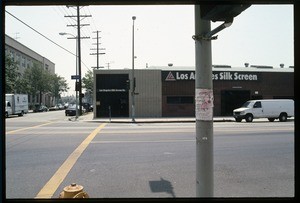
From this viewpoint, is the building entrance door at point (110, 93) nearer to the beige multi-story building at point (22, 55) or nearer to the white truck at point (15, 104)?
the white truck at point (15, 104)

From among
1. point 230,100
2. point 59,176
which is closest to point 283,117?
point 230,100

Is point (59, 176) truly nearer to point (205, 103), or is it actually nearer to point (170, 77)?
point (205, 103)

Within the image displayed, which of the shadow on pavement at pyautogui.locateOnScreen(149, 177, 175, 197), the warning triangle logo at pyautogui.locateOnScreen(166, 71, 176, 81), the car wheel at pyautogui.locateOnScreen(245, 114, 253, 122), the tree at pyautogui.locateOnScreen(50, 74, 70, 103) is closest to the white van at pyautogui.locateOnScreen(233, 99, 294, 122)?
the car wheel at pyautogui.locateOnScreen(245, 114, 253, 122)

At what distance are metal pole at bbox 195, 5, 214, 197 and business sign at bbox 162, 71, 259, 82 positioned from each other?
29.4 m

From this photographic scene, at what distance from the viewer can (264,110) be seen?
26.2 meters

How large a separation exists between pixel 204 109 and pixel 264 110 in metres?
24.4

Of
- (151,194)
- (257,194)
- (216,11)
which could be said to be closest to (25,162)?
(151,194)

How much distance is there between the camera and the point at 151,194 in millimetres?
5809

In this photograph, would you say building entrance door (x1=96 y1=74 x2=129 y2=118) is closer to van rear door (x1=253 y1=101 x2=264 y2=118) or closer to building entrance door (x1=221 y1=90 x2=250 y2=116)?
building entrance door (x1=221 y1=90 x2=250 y2=116)

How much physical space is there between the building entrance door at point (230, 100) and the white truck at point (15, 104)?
25.2 m

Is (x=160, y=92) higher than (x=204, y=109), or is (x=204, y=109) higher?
(x=160, y=92)

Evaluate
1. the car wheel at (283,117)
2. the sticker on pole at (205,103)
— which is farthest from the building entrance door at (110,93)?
the sticker on pole at (205,103)

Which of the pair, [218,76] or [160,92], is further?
[218,76]

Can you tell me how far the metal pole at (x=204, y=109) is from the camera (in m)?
3.67
